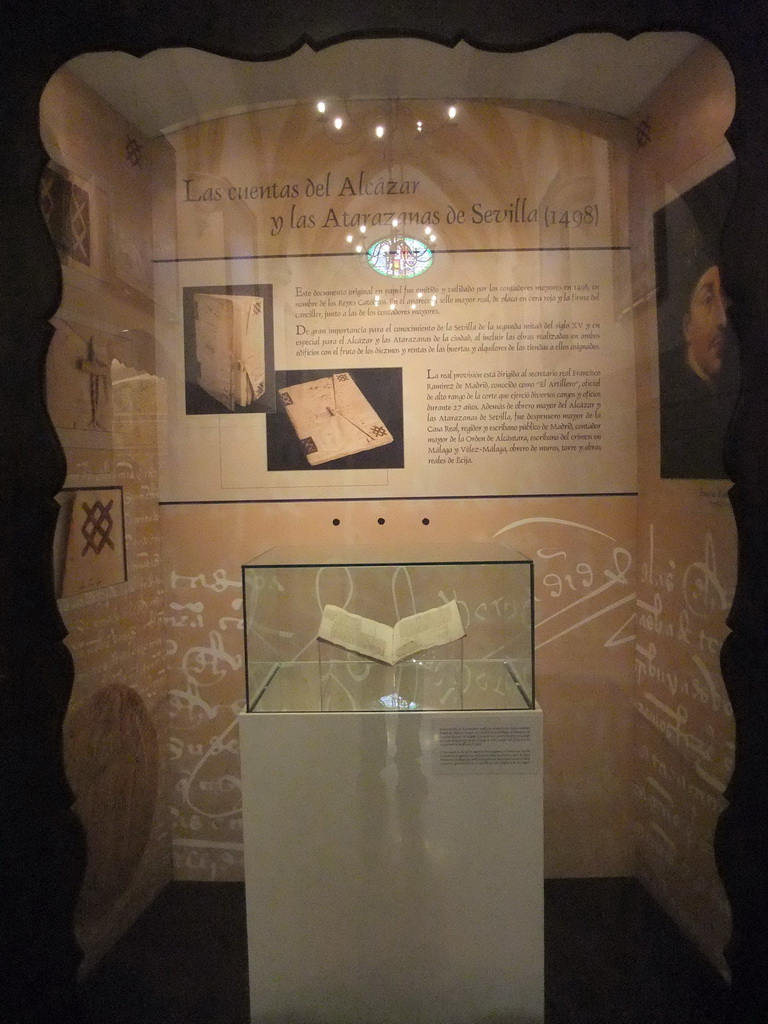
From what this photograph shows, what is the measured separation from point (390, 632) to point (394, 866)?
1.36 ft

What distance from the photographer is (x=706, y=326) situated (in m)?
1.17

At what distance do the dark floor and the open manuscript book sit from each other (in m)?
0.70

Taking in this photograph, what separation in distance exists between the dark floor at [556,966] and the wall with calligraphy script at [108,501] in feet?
0.23

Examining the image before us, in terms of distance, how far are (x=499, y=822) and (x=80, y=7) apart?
157 cm

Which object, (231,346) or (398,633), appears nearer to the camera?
(398,633)

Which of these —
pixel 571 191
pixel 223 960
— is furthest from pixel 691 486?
pixel 223 960

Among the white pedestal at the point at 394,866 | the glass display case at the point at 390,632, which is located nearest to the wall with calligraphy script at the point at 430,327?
the glass display case at the point at 390,632

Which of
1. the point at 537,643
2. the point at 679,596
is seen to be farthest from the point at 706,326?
the point at 537,643

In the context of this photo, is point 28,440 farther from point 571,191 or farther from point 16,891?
point 571,191

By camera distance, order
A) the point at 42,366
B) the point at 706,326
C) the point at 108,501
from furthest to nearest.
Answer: the point at 108,501 < the point at 706,326 < the point at 42,366

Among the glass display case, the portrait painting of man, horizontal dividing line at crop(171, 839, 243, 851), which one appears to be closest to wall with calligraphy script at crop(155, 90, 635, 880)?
the portrait painting of man

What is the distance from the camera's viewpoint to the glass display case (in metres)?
1.11

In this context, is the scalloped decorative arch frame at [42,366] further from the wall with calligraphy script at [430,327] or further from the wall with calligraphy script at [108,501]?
the wall with calligraphy script at [430,327]

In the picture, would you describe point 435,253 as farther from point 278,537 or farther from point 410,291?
point 278,537
